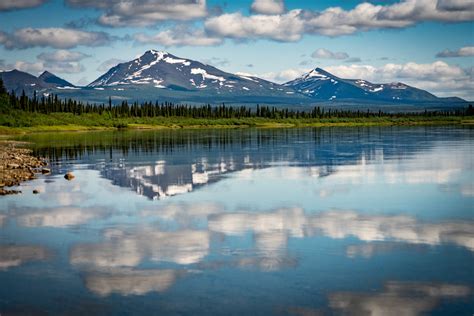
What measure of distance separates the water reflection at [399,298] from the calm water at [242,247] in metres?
0.03

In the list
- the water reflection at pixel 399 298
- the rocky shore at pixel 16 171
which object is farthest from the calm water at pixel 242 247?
the rocky shore at pixel 16 171

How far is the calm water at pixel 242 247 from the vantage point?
13.3m

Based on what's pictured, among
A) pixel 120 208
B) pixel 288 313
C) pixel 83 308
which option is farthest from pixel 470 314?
pixel 120 208

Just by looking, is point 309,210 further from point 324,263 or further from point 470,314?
point 470,314

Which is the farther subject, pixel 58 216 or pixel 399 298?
pixel 58 216

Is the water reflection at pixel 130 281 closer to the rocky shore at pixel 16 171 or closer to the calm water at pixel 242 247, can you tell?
the calm water at pixel 242 247

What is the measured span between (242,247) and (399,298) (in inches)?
224

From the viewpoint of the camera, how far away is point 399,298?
43.7ft

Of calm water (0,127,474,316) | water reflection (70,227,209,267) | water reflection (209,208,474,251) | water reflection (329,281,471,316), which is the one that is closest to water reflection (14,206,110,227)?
calm water (0,127,474,316)

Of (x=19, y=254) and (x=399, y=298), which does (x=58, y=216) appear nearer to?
(x=19, y=254)

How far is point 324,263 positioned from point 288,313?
3781mm

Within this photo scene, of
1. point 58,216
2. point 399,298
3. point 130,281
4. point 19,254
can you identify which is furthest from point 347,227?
point 58,216

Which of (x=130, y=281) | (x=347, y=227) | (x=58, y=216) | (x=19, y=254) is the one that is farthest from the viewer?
(x=58, y=216)

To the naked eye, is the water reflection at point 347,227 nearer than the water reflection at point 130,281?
No
